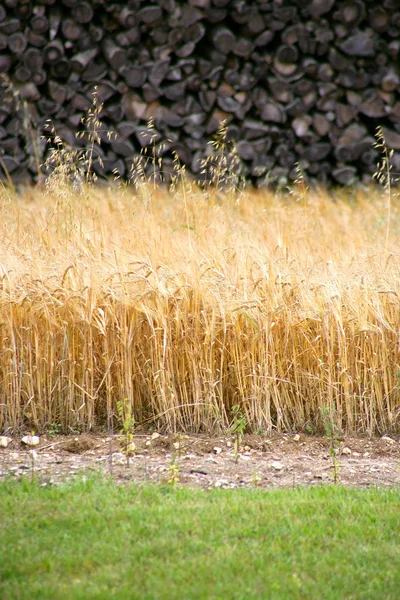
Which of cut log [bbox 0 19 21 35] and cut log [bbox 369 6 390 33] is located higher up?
cut log [bbox 0 19 21 35]

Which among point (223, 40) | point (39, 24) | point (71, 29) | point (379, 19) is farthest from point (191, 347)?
point (379, 19)

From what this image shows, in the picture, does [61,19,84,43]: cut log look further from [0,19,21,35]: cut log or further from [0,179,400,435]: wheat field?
[0,179,400,435]: wheat field

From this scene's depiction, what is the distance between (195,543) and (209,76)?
180 inches

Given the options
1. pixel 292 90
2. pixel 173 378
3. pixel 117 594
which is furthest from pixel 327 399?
pixel 292 90

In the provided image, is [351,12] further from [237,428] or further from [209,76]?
[237,428]

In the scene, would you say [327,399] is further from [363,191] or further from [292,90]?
[292,90]

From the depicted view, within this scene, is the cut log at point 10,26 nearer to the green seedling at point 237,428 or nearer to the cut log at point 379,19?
the cut log at point 379,19

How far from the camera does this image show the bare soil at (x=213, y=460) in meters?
2.32

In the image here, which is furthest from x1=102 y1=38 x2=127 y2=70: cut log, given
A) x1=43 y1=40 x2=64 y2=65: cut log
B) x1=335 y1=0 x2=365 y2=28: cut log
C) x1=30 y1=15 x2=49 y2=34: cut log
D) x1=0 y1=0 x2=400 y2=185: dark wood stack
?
x1=335 y1=0 x2=365 y2=28: cut log

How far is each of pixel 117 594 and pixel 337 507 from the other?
2.63 feet

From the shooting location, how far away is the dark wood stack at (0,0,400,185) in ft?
18.2

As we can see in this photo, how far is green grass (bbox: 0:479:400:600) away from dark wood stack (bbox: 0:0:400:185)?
12.4 feet

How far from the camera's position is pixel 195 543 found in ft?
5.97

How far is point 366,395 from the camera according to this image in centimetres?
280
